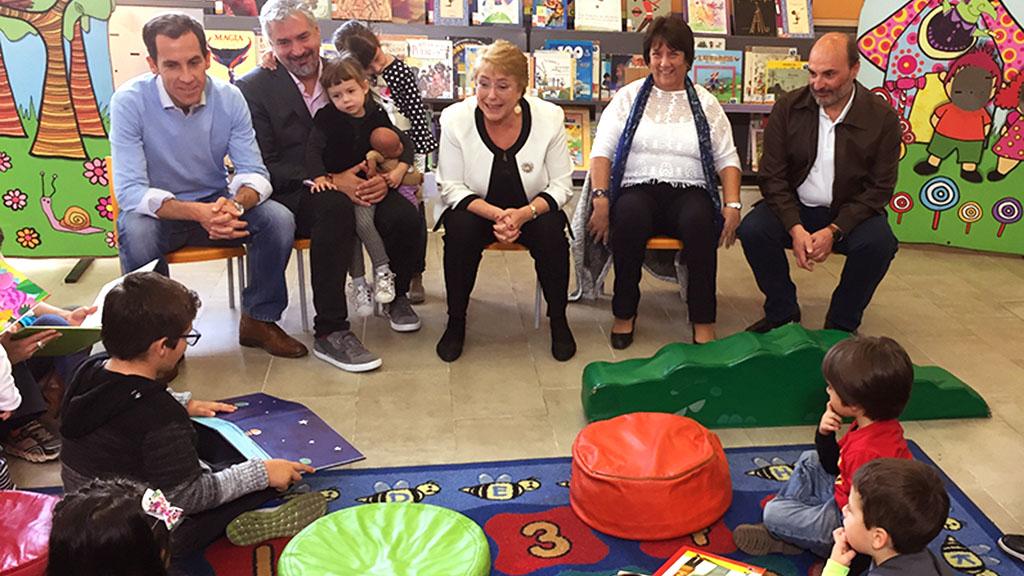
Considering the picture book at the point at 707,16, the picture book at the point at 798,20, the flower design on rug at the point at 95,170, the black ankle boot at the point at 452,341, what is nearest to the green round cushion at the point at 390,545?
the black ankle boot at the point at 452,341

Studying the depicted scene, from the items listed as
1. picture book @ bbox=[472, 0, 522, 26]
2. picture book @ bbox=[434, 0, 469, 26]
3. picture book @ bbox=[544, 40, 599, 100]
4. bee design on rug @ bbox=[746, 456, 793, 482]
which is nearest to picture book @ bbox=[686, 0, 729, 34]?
picture book @ bbox=[544, 40, 599, 100]

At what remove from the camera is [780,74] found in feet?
16.9

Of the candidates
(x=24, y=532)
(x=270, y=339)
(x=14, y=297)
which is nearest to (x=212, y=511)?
(x=24, y=532)

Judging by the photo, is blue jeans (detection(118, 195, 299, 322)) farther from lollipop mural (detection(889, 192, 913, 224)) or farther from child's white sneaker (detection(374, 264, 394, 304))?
lollipop mural (detection(889, 192, 913, 224))

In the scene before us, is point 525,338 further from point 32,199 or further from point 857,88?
point 32,199

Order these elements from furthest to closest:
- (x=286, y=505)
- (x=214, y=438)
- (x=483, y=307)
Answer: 1. (x=483, y=307)
2. (x=214, y=438)
3. (x=286, y=505)

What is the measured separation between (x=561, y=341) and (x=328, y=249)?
0.90 metres

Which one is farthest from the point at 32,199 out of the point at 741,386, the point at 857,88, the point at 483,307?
the point at 857,88

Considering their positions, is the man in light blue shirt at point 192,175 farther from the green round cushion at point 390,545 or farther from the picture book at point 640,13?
the picture book at point 640,13

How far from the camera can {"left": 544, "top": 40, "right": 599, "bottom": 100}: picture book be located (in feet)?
16.3

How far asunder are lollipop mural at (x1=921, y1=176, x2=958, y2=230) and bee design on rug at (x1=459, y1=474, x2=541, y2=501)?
9.72 feet

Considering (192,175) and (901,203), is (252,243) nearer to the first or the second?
(192,175)

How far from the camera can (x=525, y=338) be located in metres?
3.62

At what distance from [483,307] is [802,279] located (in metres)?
1.53
